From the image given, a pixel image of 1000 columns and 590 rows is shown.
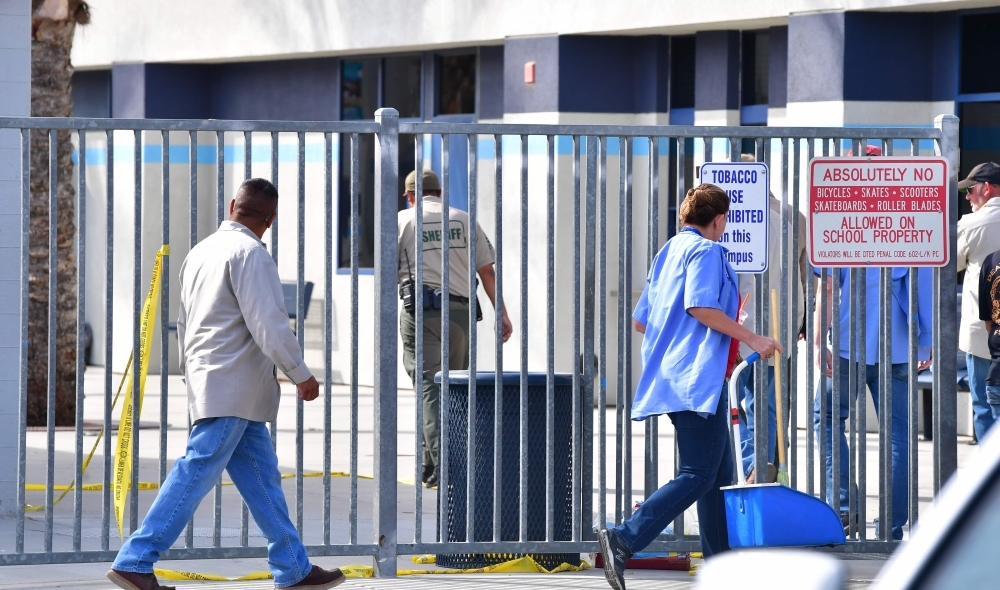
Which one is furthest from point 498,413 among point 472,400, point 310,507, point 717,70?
point 717,70

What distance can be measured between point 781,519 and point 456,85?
A: 1123cm

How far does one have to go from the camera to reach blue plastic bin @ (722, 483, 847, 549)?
641 cm

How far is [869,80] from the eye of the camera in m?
13.1

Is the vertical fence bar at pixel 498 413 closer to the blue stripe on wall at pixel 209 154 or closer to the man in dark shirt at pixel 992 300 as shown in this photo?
the man in dark shirt at pixel 992 300

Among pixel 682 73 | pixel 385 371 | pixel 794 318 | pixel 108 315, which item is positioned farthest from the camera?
pixel 682 73

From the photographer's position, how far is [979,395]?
9070 millimetres

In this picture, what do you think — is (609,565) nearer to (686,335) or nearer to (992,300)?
(686,335)

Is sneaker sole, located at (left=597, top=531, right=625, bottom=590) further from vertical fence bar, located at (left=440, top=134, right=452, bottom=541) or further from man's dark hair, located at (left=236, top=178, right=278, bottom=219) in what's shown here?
man's dark hair, located at (left=236, top=178, right=278, bottom=219)

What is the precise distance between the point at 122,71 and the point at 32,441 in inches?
330

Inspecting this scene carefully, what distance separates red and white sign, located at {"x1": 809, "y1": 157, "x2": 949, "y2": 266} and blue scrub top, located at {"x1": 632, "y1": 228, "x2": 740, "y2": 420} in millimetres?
984

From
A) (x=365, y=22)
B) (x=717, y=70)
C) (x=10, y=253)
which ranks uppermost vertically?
(x=365, y=22)

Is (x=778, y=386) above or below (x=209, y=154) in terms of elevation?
below

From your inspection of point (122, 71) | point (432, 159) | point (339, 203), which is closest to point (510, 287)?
point (432, 159)

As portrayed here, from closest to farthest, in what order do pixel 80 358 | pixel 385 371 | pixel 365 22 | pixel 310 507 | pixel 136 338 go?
pixel 136 338 < pixel 80 358 < pixel 385 371 < pixel 310 507 < pixel 365 22
